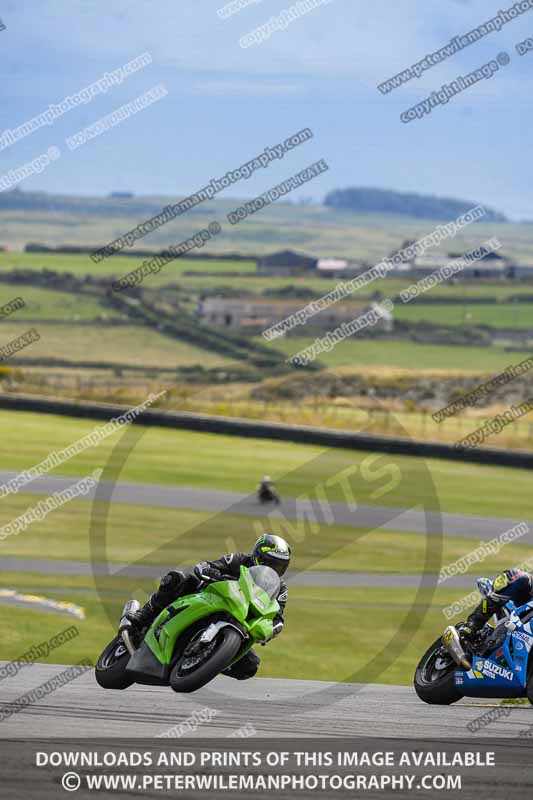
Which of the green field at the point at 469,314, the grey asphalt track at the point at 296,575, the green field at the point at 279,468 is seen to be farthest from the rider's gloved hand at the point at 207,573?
the green field at the point at 469,314

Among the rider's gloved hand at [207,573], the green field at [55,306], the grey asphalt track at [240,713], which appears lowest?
the grey asphalt track at [240,713]

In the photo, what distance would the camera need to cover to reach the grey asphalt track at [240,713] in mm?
10555

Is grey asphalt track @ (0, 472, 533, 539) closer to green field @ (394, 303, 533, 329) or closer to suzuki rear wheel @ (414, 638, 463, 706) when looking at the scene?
suzuki rear wheel @ (414, 638, 463, 706)

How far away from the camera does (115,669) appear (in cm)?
1175

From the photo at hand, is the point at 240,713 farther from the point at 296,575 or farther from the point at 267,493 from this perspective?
the point at 267,493

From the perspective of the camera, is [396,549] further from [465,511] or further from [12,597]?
[12,597]

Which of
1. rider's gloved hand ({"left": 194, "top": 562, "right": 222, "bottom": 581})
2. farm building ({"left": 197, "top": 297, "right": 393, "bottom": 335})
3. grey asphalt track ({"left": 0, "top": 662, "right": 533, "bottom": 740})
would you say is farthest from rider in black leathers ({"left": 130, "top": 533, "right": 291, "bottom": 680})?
farm building ({"left": 197, "top": 297, "right": 393, "bottom": 335})

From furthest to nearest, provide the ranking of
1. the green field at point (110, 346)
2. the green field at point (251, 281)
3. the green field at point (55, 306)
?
the green field at point (251, 281) < the green field at point (55, 306) < the green field at point (110, 346)

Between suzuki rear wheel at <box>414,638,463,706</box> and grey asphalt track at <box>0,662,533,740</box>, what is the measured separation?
0.39 ft

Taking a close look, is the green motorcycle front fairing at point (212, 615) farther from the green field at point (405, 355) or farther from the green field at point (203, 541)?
the green field at point (405, 355)

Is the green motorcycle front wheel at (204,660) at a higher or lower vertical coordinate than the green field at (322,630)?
higher

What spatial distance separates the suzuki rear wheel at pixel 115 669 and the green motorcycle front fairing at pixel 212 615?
1.75 feet

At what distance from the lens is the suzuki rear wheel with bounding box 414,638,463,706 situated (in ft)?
39.1

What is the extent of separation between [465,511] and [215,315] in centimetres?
9802
